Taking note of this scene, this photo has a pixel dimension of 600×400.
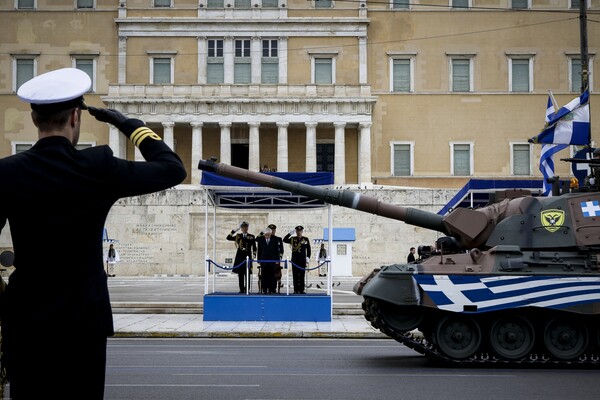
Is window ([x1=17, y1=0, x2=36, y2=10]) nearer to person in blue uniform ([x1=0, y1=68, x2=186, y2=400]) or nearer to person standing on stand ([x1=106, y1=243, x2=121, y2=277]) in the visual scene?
person standing on stand ([x1=106, y1=243, x2=121, y2=277])

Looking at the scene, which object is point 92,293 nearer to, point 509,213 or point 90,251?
point 90,251

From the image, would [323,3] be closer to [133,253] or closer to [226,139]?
[226,139]

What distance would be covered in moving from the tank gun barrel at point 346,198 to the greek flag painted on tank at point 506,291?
4.80 feet

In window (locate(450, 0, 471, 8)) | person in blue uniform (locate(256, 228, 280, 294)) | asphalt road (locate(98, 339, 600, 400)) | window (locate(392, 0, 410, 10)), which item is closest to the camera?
asphalt road (locate(98, 339, 600, 400))

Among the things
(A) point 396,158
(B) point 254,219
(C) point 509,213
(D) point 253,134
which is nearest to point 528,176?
A: (A) point 396,158

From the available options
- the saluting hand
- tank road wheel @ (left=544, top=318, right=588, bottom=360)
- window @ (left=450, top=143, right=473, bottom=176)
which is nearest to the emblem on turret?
tank road wheel @ (left=544, top=318, right=588, bottom=360)

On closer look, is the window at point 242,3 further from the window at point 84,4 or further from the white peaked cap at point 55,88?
the white peaked cap at point 55,88

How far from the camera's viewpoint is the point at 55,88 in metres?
3.99

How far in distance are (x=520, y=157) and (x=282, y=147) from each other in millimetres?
15441

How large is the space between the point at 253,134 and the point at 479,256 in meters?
44.0

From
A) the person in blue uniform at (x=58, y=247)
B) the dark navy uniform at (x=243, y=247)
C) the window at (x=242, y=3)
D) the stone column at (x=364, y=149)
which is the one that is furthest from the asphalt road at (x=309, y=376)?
the window at (x=242, y=3)

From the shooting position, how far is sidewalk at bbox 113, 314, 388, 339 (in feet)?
59.0

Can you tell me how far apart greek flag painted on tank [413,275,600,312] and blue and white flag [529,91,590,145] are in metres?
12.3

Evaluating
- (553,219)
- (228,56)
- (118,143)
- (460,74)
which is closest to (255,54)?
(228,56)
